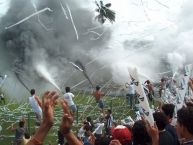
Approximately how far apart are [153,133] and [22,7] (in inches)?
818

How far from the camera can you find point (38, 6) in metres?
24.9

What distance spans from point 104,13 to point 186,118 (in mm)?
23114

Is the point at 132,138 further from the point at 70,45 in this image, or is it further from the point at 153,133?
the point at 70,45

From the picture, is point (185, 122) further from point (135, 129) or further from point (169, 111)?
point (169, 111)

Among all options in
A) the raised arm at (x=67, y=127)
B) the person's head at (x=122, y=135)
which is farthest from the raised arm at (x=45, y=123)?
the person's head at (x=122, y=135)

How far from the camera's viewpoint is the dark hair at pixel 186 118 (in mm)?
4566

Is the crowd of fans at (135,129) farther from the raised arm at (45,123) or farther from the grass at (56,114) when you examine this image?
the grass at (56,114)

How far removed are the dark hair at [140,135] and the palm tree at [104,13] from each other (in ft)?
68.7

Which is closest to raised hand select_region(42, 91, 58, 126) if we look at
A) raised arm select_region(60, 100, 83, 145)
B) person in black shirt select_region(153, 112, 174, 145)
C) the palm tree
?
raised arm select_region(60, 100, 83, 145)

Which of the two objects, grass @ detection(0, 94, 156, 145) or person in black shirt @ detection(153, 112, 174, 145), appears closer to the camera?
person in black shirt @ detection(153, 112, 174, 145)

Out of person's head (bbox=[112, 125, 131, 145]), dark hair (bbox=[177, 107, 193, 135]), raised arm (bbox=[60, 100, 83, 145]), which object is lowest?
raised arm (bbox=[60, 100, 83, 145])

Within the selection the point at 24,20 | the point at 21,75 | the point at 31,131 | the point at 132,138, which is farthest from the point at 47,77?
the point at 132,138

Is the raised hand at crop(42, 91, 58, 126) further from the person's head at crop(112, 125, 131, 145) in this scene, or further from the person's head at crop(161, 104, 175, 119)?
the person's head at crop(161, 104, 175, 119)

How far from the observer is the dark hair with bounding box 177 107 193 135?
4.57 m
